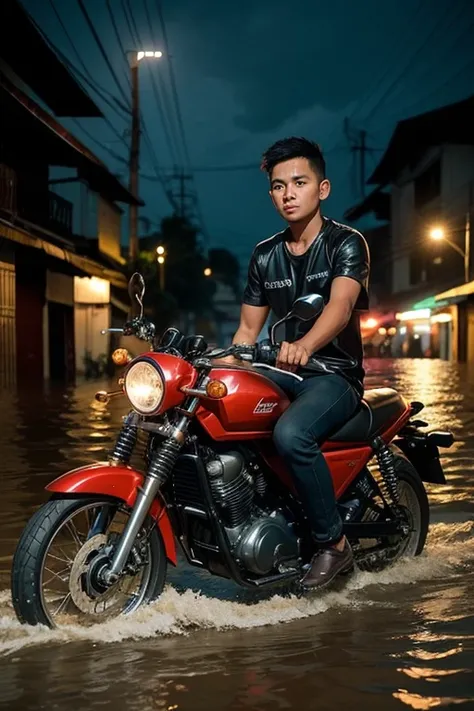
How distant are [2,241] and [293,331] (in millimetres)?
15347

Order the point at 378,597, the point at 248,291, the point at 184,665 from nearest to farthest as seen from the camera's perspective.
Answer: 1. the point at 184,665
2. the point at 378,597
3. the point at 248,291

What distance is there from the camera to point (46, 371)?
2500 centimetres

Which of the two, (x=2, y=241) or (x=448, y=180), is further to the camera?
(x=448, y=180)

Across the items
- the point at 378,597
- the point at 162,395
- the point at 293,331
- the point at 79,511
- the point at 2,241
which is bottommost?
the point at 378,597

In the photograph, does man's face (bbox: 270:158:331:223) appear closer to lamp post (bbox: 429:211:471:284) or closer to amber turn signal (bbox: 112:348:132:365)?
amber turn signal (bbox: 112:348:132:365)

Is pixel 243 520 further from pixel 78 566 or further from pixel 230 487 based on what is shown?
pixel 78 566

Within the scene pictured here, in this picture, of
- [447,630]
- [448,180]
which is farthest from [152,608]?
[448,180]

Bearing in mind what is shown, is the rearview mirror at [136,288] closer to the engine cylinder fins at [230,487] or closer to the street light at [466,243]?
the engine cylinder fins at [230,487]

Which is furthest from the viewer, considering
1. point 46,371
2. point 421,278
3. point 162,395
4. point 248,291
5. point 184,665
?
point 421,278

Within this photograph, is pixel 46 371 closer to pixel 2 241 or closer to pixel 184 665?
pixel 2 241

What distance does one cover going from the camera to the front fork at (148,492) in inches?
128

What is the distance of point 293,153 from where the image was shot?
12.8 feet

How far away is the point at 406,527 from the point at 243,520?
124 centimetres

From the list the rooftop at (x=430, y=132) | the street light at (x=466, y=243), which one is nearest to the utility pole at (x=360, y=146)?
the rooftop at (x=430, y=132)
